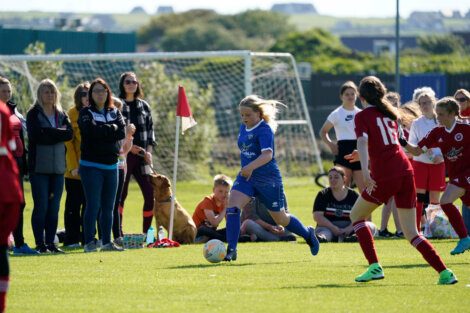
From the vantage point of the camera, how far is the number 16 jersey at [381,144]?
10875 millimetres

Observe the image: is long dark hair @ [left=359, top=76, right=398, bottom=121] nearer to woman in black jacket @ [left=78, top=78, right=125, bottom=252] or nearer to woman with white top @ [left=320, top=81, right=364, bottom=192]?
woman in black jacket @ [left=78, top=78, right=125, bottom=252]

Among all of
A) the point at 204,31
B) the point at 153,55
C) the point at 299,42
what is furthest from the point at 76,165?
the point at 204,31

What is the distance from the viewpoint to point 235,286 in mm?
10719

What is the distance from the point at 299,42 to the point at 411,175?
6136 cm

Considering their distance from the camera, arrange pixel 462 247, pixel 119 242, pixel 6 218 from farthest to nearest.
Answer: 1. pixel 119 242
2. pixel 462 247
3. pixel 6 218

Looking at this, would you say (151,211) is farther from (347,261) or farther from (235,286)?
(235,286)

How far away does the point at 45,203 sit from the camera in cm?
1414

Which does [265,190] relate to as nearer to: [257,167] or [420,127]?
[257,167]

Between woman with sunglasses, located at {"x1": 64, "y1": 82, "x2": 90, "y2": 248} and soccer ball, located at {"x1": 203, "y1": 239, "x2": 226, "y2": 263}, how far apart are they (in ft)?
8.77

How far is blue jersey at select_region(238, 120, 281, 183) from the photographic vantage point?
41.4 feet

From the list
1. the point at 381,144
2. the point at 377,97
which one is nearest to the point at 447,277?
the point at 381,144

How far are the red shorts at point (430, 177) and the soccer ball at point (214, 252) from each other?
3.90 meters

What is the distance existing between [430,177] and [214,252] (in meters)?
4.10

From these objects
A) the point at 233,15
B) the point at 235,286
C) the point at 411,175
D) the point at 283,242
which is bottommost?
the point at 233,15
